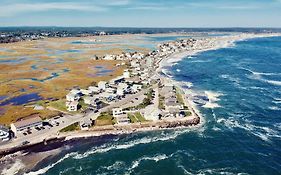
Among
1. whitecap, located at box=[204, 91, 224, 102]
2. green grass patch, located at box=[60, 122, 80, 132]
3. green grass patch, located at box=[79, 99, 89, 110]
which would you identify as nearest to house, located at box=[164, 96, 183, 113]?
whitecap, located at box=[204, 91, 224, 102]

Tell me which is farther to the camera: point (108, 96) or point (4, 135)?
point (108, 96)

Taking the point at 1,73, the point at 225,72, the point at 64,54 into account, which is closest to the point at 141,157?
the point at 225,72

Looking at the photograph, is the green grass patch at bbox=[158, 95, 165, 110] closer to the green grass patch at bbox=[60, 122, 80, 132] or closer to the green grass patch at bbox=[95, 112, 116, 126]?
the green grass patch at bbox=[95, 112, 116, 126]

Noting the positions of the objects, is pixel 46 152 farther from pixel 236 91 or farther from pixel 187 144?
pixel 236 91

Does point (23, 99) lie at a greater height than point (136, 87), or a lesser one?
lesser

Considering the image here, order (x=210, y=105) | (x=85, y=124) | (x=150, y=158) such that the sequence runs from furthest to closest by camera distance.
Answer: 1. (x=210, y=105)
2. (x=85, y=124)
3. (x=150, y=158)

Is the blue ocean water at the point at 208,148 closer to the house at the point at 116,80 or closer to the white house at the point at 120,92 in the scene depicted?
the white house at the point at 120,92

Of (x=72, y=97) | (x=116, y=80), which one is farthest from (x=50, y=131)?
(x=116, y=80)

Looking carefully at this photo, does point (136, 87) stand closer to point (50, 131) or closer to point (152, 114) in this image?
point (152, 114)

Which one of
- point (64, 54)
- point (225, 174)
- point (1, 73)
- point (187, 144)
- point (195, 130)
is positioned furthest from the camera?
point (64, 54)
